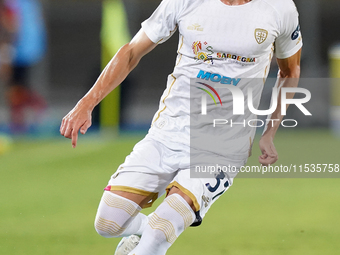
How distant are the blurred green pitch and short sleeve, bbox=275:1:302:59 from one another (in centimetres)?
156

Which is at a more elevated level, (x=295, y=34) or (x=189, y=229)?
(x=295, y=34)

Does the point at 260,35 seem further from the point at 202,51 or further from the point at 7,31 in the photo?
the point at 7,31

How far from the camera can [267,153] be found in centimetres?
383

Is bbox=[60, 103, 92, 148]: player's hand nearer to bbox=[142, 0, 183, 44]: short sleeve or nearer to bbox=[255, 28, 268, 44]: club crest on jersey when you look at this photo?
bbox=[142, 0, 183, 44]: short sleeve

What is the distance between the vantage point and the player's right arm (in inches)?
133

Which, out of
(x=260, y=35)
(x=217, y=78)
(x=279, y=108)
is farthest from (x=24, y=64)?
(x=260, y=35)

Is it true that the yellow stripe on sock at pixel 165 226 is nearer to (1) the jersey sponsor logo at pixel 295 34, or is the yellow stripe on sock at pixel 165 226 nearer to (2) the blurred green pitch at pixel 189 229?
(2) the blurred green pitch at pixel 189 229

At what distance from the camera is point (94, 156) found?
9.36 m

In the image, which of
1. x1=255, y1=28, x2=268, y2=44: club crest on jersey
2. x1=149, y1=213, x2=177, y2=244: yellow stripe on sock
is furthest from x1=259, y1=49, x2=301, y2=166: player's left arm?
x1=149, y1=213, x2=177, y2=244: yellow stripe on sock

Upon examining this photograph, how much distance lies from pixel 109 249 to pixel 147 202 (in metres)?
0.92

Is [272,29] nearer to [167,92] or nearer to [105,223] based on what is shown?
[167,92]

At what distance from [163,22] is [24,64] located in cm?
872

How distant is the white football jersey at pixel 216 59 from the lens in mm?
3582

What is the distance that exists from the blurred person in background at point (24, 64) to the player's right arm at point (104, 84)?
327 inches
